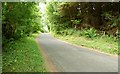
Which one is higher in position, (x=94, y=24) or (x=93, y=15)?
(x=93, y=15)

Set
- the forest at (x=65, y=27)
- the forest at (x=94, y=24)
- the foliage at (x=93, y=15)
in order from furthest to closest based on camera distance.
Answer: the foliage at (x=93, y=15), the forest at (x=94, y=24), the forest at (x=65, y=27)

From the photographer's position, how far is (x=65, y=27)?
39.4 m

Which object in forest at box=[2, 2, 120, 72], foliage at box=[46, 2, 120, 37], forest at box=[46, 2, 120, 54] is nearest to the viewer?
forest at box=[2, 2, 120, 72]

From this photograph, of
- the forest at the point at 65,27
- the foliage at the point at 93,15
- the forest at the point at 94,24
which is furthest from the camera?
the foliage at the point at 93,15

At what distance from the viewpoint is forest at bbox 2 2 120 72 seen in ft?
47.2

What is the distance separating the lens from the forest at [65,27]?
566 inches

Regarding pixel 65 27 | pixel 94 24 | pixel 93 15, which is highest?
pixel 93 15

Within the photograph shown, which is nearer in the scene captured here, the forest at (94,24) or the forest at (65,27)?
the forest at (65,27)

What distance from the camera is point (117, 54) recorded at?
16578 mm

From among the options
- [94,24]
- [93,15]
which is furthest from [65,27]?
[94,24]

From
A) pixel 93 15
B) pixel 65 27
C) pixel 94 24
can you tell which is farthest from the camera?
pixel 65 27

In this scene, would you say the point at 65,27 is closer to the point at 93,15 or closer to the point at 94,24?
the point at 93,15

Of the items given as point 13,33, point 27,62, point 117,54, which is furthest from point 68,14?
point 27,62

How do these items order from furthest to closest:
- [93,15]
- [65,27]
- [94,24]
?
[65,27] < [93,15] < [94,24]
